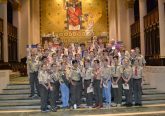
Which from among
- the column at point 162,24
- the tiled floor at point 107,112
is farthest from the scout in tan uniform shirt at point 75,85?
the column at point 162,24

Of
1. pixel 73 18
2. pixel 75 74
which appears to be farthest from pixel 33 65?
pixel 73 18

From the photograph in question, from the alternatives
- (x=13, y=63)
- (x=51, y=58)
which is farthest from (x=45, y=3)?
(x=51, y=58)

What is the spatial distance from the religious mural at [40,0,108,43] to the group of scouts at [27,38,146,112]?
1458 cm

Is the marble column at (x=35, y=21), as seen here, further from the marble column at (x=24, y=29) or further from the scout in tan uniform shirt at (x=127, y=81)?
the scout in tan uniform shirt at (x=127, y=81)

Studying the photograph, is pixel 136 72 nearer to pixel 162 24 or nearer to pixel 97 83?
pixel 97 83

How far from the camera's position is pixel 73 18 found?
27203 mm

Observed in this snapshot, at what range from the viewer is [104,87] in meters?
11.9

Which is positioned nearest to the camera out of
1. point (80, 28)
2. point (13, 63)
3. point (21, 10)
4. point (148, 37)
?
point (148, 37)

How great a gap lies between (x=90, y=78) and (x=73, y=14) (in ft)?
52.7

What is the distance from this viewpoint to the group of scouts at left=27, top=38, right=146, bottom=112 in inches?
450

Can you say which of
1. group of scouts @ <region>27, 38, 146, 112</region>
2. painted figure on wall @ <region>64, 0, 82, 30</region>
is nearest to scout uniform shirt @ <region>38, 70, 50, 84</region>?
group of scouts @ <region>27, 38, 146, 112</region>

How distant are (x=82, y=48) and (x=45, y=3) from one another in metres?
14.7

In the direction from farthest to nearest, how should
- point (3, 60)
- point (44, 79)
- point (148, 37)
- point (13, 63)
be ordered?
1. point (13, 63)
2. point (148, 37)
3. point (3, 60)
4. point (44, 79)

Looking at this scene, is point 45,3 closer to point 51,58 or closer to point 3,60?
point 3,60
